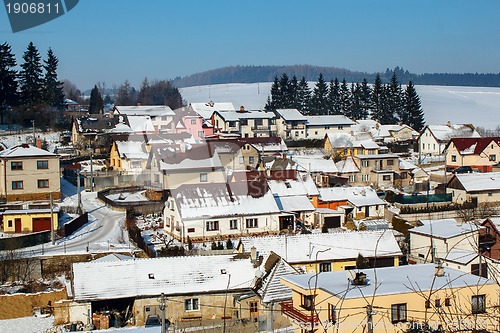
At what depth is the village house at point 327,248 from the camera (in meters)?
15.3

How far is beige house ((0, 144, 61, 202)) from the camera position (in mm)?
23156

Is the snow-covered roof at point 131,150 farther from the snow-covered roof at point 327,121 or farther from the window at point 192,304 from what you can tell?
the window at point 192,304

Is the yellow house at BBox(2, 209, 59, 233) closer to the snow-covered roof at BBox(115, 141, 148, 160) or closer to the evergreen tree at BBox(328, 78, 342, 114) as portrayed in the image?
the snow-covered roof at BBox(115, 141, 148, 160)

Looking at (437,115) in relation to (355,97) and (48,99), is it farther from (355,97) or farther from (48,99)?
(48,99)

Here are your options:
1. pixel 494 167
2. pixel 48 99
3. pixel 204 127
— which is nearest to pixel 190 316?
pixel 494 167

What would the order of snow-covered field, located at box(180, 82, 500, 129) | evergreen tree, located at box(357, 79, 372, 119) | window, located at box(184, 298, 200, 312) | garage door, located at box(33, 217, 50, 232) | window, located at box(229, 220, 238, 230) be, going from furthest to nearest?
snow-covered field, located at box(180, 82, 500, 129)
evergreen tree, located at box(357, 79, 372, 119)
window, located at box(229, 220, 238, 230)
garage door, located at box(33, 217, 50, 232)
window, located at box(184, 298, 200, 312)

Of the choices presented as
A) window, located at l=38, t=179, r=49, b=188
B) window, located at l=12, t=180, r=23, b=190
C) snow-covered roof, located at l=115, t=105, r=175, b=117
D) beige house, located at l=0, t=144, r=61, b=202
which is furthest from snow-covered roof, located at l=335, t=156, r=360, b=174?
snow-covered roof, located at l=115, t=105, r=175, b=117

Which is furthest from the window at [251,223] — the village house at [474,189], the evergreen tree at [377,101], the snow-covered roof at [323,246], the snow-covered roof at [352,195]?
the evergreen tree at [377,101]

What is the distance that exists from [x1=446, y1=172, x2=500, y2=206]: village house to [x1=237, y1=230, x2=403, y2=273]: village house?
361 inches

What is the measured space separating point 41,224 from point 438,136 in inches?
992

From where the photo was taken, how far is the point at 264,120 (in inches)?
1647

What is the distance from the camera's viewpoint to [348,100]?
5059 centimetres

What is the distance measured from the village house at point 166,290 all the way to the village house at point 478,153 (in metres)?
21.5

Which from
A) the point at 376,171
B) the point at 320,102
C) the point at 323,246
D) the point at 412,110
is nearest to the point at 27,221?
the point at 323,246
